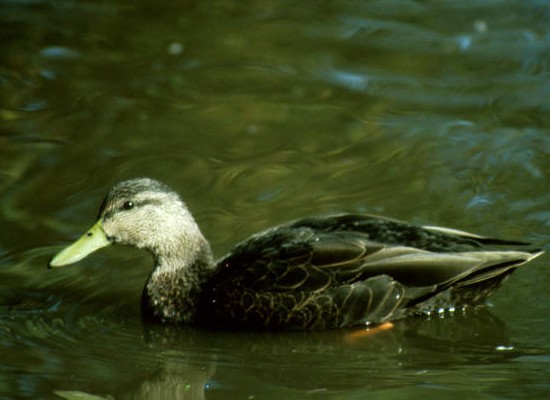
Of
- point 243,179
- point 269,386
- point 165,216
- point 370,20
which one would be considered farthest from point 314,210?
point 370,20

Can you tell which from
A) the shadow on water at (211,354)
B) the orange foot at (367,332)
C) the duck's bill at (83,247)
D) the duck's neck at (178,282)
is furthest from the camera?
the duck's neck at (178,282)

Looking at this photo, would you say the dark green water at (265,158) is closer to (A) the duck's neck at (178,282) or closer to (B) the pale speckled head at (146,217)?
(A) the duck's neck at (178,282)

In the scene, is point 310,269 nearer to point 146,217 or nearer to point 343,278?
point 343,278

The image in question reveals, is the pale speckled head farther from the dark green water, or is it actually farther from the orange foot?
the orange foot

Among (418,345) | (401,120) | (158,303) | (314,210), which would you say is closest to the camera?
(418,345)

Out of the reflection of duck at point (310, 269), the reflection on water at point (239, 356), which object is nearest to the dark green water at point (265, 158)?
the reflection on water at point (239, 356)

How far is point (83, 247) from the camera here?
27.0 ft

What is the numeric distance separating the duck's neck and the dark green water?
144mm

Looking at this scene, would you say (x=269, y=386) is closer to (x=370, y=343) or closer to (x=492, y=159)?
(x=370, y=343)

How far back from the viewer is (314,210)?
9.27m

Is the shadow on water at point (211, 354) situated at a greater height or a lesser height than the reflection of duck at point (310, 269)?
lesser

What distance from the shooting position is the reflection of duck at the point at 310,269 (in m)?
7.90

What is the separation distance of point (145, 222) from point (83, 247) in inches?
16.4

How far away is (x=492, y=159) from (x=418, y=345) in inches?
94.0
